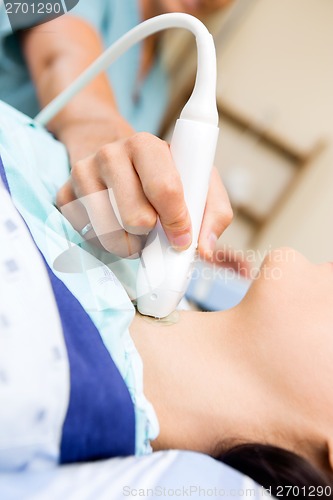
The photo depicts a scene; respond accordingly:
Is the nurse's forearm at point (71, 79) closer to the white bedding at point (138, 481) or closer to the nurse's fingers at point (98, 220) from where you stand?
the nurse's fingers at point (98, 220)

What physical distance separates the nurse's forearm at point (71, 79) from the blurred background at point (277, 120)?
59 cm

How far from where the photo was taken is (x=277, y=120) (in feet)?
4.88

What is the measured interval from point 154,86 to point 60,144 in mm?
522

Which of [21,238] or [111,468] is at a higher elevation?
[21,238]

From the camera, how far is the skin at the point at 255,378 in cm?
49

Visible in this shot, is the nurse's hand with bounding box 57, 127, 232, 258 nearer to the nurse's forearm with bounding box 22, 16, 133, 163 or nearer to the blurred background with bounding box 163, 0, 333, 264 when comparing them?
the nurse's forearm with bounding box 22, 16, 133, 163

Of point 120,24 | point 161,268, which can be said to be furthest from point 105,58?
point 120,24

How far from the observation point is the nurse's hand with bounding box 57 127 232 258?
1.40ft

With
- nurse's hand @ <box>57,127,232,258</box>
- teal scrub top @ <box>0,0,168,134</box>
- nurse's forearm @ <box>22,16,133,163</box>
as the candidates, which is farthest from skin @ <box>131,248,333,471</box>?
teal scrub top @ <box>0,0,168,134</box>

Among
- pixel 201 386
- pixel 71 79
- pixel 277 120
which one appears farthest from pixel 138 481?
pixel 277 120

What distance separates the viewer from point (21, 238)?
1.26 feet

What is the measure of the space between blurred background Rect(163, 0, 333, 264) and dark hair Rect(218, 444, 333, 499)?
776 mm

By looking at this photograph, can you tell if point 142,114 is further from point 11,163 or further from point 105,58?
point 11,163

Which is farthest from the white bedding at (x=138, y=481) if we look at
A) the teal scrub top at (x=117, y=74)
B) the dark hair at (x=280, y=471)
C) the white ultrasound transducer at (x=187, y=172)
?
the teal scrub top at (x=117, y=74)
